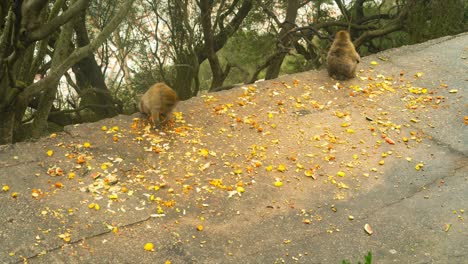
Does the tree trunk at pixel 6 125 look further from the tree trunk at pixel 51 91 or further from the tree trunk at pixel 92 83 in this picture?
the tree trunk at pixel 92 83

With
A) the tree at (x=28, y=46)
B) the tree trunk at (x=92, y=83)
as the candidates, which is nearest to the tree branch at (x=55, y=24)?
the tree at (x=28, y=46)

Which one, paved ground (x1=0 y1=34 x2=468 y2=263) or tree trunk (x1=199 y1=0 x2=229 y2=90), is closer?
paved ground (x1=0 y1=34 x2=468 y2=263)

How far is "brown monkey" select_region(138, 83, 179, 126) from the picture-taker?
5715mm

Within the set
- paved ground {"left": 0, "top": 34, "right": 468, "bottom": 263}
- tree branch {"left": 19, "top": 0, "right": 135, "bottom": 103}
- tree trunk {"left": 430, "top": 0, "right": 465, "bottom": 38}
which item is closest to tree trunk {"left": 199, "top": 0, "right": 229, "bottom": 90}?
paved ground {"left": 0, "top": 34, "right": 468, "bottom": 263}

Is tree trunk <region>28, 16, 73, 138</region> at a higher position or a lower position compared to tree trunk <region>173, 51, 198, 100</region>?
higher

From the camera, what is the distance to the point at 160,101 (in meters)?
5.71

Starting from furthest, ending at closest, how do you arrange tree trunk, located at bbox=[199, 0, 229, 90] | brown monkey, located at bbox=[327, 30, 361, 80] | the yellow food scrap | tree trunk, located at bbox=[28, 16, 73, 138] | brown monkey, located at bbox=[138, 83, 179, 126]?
tree trunk, located at bbox=[199, 0, 229, 90] < brown monkey, located at bbox=[327, 30, 361, 80] < tree trunk, located at bbox=[28, 16, 73, 138] < brown monkey, located at bbox=[138, 83, 179, 126] < the yellow food scrap

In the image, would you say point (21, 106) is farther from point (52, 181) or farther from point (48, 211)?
point (48, 211)

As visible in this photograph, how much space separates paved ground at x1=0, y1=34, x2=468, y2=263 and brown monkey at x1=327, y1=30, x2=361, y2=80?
24 cm

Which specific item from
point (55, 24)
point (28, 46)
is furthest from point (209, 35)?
point (55, 24)

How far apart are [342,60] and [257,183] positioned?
9.00 feet

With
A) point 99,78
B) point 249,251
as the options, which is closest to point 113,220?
point 249,251

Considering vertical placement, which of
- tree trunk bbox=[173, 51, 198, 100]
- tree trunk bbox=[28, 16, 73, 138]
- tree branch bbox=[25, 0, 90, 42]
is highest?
tree branch bbox=[25, 0, 90, 42]

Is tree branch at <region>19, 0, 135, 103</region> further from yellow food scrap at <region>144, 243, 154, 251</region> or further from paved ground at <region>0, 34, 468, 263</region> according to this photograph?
yellow food scrap at <region>144, 243, 154, 251</region>
